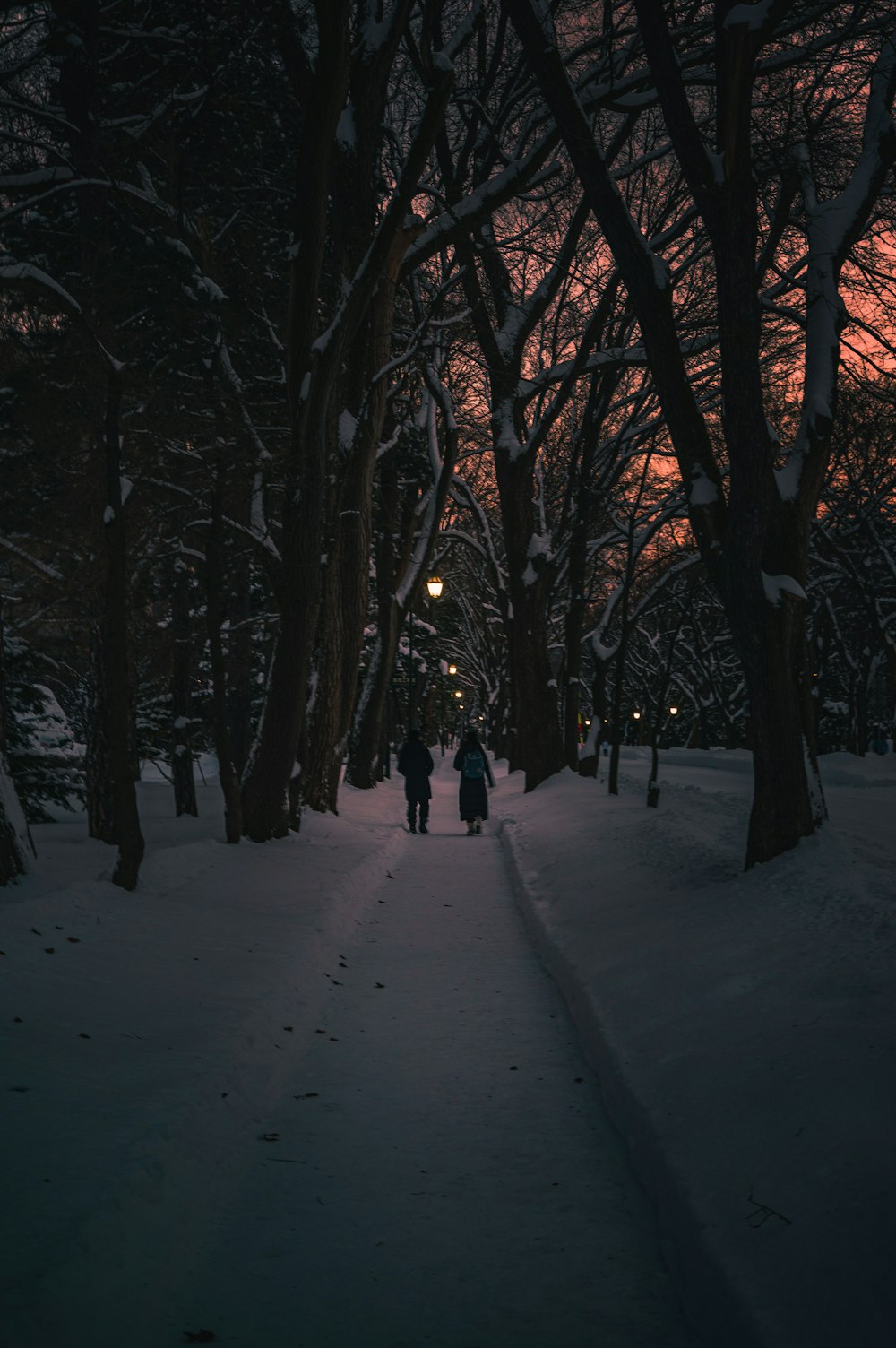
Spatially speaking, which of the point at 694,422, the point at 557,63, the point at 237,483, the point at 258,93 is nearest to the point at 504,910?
the point at 694,422

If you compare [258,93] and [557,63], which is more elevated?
[258,93]

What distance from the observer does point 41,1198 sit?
3037mm

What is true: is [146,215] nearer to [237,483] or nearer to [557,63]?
[237,483]

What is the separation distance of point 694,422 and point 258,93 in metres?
7.15

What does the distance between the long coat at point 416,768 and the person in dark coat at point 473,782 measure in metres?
0.60

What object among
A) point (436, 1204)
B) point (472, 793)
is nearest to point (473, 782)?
point (472, 793)

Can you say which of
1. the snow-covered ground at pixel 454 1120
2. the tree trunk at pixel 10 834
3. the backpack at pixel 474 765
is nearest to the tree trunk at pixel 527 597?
the backpack at pixel 474 765

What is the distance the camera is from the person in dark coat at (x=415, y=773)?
1688 centimetres

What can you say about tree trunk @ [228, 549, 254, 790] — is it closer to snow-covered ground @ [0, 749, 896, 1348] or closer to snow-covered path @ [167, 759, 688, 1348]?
snow-covered ground @ [0, 749, 896, 1348]

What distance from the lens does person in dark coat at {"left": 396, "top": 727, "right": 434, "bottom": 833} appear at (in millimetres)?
16875

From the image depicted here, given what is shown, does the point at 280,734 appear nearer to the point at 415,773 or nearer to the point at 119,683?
the point at 119,683

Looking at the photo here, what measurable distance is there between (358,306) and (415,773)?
8.76 meters

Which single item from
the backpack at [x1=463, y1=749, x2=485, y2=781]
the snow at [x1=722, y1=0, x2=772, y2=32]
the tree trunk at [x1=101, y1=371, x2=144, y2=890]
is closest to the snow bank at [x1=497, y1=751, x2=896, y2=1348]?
the tree trunk at [x1=101, y1=371, x2=144, y2=890]

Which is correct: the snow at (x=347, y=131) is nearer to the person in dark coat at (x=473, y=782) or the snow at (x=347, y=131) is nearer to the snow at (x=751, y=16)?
the snow at (x=751, y=16)
